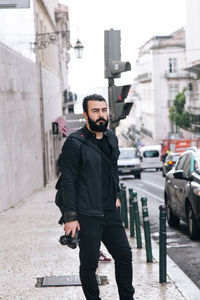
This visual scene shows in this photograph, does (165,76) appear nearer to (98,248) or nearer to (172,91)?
(172,91)

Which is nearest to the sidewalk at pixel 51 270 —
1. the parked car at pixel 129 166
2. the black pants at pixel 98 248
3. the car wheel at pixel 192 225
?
the car wheel at pixel 192 225

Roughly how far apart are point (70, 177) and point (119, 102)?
477 centimetres

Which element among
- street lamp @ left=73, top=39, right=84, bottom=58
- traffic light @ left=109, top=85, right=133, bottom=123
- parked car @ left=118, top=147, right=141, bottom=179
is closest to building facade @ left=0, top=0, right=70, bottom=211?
street lamp @ left=73, top=39, right=84, bottom=58

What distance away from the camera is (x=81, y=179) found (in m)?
5.58

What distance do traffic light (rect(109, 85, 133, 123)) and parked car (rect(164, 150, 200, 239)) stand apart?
6.08ft

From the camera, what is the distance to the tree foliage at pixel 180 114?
77.3 metres

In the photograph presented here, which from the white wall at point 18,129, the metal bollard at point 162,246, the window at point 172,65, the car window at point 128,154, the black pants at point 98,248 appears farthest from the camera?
the window at point 172,65

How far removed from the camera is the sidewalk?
710cm

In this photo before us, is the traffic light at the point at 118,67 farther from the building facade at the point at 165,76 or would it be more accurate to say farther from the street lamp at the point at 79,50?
the building facade at the point at 165,76

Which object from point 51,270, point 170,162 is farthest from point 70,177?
point 170,162

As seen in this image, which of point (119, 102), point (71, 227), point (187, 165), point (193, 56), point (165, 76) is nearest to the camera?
point (71, 227)

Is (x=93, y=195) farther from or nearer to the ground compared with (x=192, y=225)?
farther from the ground

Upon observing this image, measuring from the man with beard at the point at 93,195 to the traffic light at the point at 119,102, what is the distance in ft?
14.1

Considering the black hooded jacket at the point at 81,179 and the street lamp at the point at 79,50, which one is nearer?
the black hooded jacket at the point at 81,179
